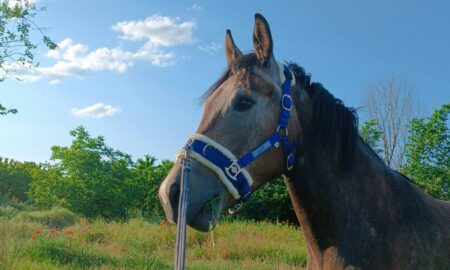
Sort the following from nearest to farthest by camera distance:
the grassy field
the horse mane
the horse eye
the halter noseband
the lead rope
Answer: the lead rope < the halter noseband < the horse eye < the horse mane < the grassy field

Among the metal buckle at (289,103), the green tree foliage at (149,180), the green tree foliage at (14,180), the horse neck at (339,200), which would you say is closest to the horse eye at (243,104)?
the metal buckle at (289,103)

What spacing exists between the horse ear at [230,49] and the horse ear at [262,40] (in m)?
0.25

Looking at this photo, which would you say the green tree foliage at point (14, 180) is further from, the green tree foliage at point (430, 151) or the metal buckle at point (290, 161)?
the metal buckle at point (290, 161)

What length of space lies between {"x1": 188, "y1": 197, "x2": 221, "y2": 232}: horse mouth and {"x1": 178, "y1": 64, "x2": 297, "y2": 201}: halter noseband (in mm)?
108

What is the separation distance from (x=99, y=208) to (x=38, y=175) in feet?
11.1

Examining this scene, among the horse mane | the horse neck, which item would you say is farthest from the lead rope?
the horse neck

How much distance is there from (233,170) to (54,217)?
48.8ft

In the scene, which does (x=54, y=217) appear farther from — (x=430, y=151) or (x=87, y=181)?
(x=430, y=151)

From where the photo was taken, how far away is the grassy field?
7.09 m

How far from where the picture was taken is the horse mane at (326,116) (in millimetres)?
2582

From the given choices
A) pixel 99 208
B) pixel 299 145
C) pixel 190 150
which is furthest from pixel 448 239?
pixel 99 208

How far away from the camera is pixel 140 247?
34.8 ft

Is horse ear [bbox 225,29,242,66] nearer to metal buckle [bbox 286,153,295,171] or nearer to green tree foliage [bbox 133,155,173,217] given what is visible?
metal buckle [bbox 286,153,295,171]

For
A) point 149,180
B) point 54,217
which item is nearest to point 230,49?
point 54,217
